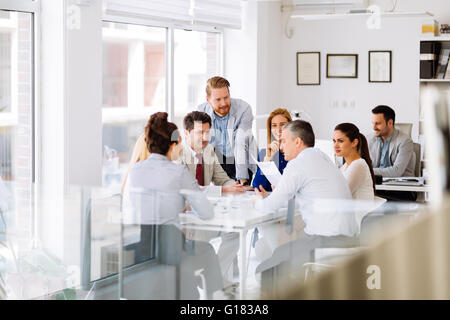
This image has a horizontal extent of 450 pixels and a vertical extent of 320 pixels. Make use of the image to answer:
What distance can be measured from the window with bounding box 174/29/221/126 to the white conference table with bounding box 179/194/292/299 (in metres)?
0.80

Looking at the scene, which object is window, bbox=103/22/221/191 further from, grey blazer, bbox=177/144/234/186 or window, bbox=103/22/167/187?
grey blazer, bbox=177/144/234/186

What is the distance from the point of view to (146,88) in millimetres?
3703

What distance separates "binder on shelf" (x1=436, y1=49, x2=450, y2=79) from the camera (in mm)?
5238

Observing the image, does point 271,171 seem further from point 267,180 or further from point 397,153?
point 397,153

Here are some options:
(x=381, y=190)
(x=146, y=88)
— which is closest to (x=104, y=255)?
(x=381, y=190)

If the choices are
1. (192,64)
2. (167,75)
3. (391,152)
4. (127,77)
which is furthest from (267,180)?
(391,152)

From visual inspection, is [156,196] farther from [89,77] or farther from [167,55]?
[167,55]

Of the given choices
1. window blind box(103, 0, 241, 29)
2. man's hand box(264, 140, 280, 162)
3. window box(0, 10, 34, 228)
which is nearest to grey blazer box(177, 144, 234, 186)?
man's hand box(264, 140, 280, 162)

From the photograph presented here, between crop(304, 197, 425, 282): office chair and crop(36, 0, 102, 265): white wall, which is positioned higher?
crop(36, 0, 102, 265): white wall

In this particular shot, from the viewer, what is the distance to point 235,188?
263 cm

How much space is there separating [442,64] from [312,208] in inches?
143

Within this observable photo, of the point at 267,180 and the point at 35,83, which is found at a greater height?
the point at 35,83

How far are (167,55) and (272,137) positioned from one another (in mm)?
1011

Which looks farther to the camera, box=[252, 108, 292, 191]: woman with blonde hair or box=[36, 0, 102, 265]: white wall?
box=[36, 0, 102, 265]: white wall
